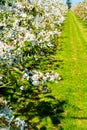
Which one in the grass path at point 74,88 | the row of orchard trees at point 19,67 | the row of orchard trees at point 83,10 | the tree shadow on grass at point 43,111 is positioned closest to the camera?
the row of orchard trees at point 19,67

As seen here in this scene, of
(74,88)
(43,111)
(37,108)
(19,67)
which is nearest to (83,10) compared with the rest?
(74,88)

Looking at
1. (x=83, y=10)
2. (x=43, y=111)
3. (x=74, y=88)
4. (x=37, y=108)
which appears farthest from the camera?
(x=83, y=10)

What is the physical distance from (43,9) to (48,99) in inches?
395

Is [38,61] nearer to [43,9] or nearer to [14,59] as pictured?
[43,9]

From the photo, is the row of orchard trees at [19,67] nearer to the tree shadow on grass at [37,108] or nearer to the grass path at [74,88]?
the tree shadow on grass at [37,108]

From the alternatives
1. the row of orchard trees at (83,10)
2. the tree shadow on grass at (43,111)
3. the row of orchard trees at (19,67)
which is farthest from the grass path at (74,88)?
the row of orchard trees at (83,10)

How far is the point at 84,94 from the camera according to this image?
1252 centimetres

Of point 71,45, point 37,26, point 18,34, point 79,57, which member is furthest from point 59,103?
point 71,45

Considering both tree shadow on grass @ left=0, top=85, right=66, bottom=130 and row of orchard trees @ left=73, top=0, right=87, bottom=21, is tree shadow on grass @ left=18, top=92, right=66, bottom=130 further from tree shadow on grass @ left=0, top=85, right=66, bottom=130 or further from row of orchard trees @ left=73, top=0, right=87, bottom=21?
row of orchard trees @ left=73, top=0, right=87, bottom=21

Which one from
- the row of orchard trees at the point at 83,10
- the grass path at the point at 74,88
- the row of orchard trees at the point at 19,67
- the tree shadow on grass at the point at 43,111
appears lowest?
the row of orchard trees at the point at 83,10

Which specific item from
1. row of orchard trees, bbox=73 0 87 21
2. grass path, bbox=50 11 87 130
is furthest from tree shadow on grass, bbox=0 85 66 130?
row of orchard trees, bbox=73 0 87 21

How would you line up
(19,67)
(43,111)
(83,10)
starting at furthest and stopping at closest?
1. (83,10)
2. (19,67)
3. (43,111)

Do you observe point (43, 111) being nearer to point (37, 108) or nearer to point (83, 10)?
point (37, 108)

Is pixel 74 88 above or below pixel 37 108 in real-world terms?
below
